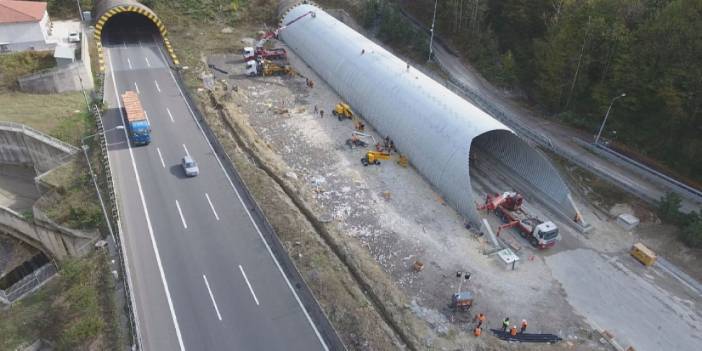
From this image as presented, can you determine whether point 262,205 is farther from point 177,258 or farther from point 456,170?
point 456,170

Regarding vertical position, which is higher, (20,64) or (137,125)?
(20,64)

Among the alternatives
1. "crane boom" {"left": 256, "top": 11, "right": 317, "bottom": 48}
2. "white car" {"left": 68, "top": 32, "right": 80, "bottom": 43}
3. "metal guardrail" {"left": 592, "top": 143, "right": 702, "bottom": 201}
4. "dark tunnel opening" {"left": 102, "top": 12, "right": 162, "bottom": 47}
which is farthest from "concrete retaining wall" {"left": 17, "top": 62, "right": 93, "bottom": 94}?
"metal guardrail" {"left": 592, "top": 143, "right": 702, "bottom": 201}

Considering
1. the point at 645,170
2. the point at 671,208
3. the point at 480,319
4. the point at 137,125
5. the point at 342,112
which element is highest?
the point at 137,125

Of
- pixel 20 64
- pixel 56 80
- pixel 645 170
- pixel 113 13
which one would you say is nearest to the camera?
pixel 645 170

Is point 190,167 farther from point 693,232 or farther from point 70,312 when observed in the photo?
point 693,232

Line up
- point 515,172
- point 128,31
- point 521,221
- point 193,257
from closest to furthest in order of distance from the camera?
point 193,257 → point 521,221 → point 515,172 → point 128,31

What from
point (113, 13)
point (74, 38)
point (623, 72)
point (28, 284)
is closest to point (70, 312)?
point (28, 284)
